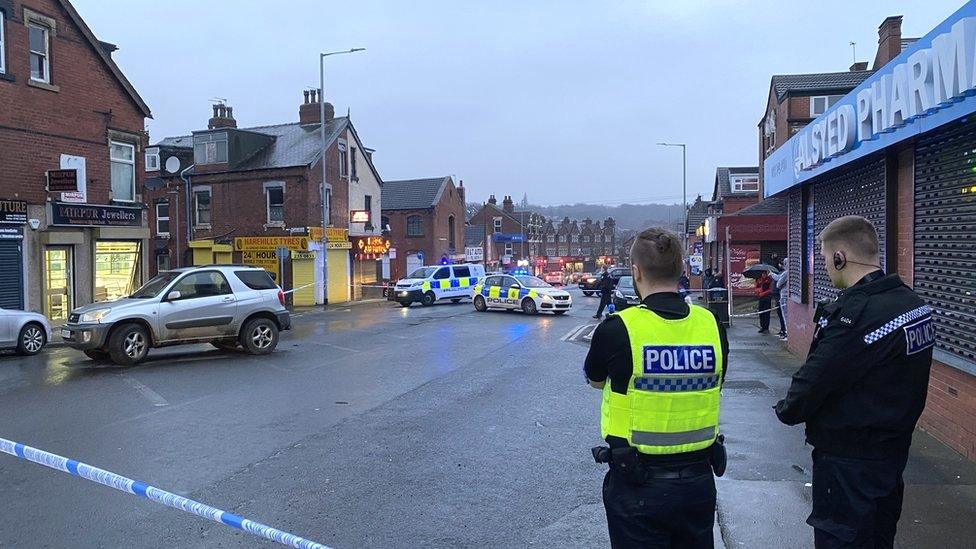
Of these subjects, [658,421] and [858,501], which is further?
[858,501]

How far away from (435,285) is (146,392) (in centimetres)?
2142

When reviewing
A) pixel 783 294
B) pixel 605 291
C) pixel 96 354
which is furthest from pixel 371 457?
pixel 605 291

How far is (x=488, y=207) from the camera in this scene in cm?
8838

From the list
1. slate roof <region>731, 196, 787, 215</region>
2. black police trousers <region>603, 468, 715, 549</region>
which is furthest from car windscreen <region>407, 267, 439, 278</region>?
black police trousers <region>603, 468, 715, 549</region>

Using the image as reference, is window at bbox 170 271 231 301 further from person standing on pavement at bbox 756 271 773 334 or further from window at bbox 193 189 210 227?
window at bbox 193 189 210 227

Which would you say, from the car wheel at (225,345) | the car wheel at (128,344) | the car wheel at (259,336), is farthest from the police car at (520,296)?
the car wheel at (128,344)

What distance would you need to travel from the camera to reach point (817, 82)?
3434cm

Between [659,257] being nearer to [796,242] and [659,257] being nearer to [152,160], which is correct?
[796,242]

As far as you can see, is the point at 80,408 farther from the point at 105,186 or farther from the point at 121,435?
the point at 105,186

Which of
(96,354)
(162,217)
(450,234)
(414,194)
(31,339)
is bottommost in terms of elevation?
(96,354)

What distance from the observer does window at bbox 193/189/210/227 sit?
1403 inches

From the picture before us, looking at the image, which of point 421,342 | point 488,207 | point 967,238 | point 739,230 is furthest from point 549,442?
point 488,207

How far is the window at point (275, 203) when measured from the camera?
3403 centimetres

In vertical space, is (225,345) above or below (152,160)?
below
